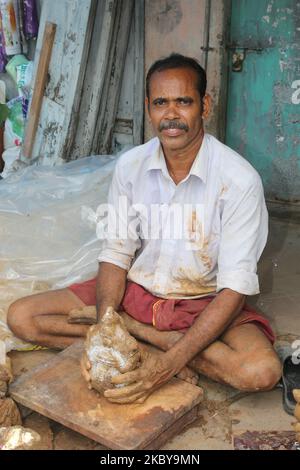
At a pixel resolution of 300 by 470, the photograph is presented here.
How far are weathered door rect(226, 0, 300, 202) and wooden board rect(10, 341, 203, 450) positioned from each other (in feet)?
8.90

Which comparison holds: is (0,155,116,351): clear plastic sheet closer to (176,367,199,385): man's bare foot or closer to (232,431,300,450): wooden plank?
(176,367,199,385): man's bare foot

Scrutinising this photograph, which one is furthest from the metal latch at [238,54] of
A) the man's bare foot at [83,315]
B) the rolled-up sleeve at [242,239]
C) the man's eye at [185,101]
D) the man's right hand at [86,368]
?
the man's right hand at [86,368]

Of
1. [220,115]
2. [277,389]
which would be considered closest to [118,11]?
[220,115]

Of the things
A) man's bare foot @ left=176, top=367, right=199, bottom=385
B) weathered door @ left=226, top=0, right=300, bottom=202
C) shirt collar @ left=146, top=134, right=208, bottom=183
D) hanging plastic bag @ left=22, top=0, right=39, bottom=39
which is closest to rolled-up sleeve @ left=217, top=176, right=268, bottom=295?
shirt collar @ left=146, top=134, right=208, bottom=183

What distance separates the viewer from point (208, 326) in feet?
10.0

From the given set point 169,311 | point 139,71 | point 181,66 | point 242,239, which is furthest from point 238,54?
point 169,311

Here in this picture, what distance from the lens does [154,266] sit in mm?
3424

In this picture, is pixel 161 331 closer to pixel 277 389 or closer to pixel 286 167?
pixel 277 389

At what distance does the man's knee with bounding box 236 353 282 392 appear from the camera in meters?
3.01

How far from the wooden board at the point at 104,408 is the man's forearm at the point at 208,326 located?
0.53 feet

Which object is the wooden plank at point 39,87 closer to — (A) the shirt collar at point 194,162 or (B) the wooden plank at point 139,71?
(B) the wooden plank at point 139,71

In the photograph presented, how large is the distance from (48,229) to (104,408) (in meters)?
1.80

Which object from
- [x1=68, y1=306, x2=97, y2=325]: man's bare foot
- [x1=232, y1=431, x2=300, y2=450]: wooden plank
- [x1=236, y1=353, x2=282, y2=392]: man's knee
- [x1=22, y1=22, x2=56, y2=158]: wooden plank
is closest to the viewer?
[x1=232, y1=431, x2=300, y2=450]: wooden plank

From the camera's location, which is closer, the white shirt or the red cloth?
the white shirt
